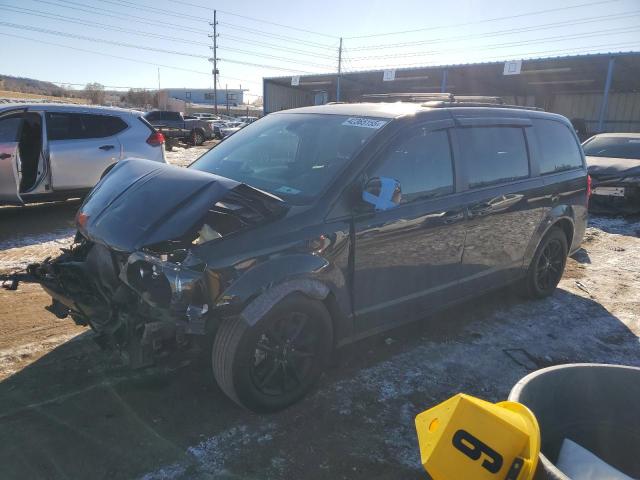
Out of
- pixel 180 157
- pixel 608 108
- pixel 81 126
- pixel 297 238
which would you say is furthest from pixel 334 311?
pixel 608 108

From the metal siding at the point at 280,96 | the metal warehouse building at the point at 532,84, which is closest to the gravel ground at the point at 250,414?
the metal warehouse building at the point at 532,84

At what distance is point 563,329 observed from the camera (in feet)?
14.8

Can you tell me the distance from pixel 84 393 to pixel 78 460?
64 cm

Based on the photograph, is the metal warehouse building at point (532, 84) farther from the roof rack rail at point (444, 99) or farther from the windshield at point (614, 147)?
the roof rack rail at point (444, 99)

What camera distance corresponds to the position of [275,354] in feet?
9.43

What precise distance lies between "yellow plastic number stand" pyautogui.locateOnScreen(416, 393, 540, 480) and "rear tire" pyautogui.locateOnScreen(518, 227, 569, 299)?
3595mm

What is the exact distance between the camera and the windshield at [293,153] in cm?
320

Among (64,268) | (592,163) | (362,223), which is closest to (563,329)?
(362,223)

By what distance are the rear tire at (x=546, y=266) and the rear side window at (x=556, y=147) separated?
66cm

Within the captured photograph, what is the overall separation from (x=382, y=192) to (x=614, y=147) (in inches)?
377

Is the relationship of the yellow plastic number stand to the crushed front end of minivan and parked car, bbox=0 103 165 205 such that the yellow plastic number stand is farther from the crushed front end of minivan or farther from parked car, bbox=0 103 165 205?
parked car, bbox=0 103 165 205

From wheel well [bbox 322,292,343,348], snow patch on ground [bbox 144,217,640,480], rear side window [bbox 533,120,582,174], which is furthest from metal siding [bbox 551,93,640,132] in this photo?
wheel well [bbox 322,292,343,348]

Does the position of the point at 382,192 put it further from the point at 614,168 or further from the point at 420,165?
the point at 614,168

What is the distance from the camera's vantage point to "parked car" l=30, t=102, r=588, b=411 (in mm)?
2602
